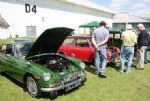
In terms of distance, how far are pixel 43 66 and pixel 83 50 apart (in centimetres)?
364

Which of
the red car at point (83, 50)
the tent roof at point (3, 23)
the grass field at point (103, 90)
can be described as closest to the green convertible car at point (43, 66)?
the grass field at point (103, 90)

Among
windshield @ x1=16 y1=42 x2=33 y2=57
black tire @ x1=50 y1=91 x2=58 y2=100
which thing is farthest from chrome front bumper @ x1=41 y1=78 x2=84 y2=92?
windshield @ x1=16 y1=42 x2=33 y2=57

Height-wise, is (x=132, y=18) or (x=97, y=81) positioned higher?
(x=132, y=18)

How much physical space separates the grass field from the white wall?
19.4 metres

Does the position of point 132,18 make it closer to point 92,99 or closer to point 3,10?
point 3,10

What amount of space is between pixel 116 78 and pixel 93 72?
1.14 meters

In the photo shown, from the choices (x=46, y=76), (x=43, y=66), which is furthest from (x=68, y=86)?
(x=43, y=66)

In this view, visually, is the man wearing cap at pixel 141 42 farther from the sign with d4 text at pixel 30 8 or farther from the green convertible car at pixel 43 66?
the sign with d4 text at pixel 30 8

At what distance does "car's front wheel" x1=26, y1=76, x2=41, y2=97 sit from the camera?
240 inches

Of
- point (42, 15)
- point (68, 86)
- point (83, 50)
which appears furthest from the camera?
point (42, 15)

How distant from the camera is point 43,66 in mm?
6496

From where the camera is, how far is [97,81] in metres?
7.83

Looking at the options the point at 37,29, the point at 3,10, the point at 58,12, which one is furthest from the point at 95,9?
the point at 3,10

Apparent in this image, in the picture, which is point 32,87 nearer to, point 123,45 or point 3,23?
point 123,45
